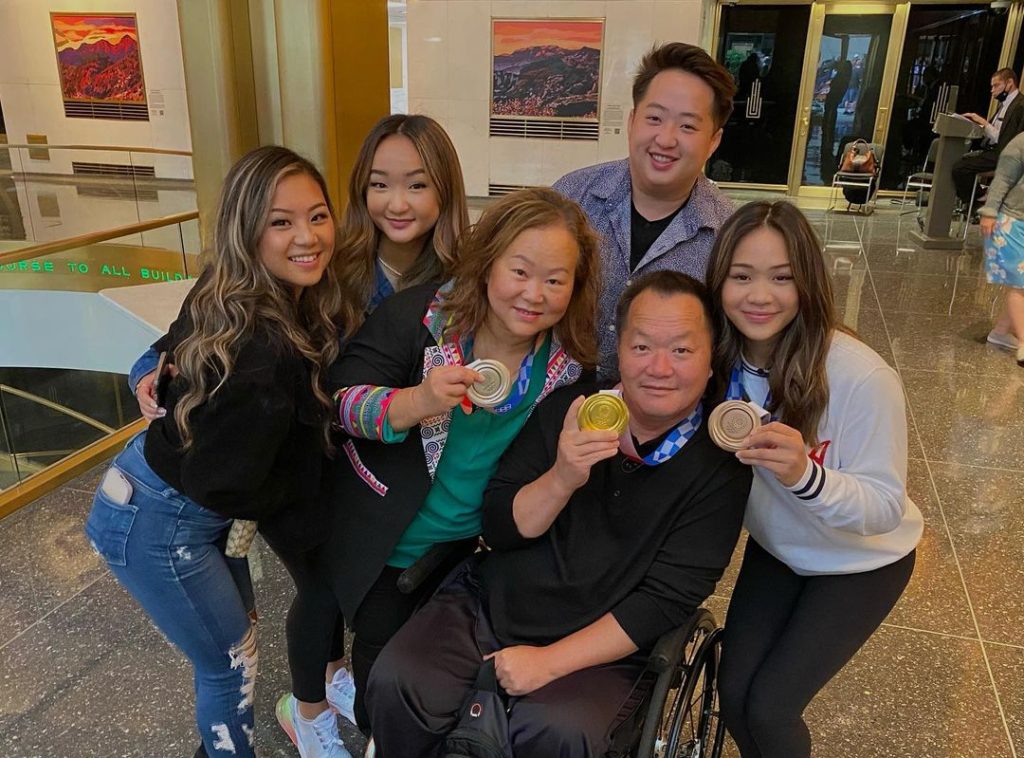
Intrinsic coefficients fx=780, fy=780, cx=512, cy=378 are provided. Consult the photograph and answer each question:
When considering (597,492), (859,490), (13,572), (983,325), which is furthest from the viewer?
(983,325)

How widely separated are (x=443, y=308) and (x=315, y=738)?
119 cm

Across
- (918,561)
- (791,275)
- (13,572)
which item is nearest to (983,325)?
(918,561)

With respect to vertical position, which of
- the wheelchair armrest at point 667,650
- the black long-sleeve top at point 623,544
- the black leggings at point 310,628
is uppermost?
the black long-sleeve top at point 623,544

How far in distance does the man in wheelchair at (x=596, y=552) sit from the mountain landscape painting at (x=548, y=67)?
429 inches

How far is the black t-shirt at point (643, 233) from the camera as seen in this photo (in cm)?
216

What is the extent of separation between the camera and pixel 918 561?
10.2 feet

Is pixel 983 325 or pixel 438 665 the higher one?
pixel 438 665

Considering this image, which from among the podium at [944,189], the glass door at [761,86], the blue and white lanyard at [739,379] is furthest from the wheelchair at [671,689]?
the glass door at [761,86]

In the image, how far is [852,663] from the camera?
2555 millimetres

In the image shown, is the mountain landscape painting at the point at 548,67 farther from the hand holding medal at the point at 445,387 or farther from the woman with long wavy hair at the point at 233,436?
the hand holding medal at the point at 445,387

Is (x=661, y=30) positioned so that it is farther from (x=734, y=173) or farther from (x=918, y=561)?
(x=918, y=561)

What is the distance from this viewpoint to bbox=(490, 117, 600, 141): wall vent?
470 inches

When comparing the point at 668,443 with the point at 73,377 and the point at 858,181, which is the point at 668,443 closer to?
the point at 73,377

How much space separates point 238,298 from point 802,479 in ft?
3.85
